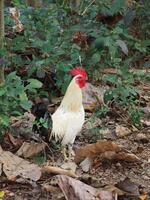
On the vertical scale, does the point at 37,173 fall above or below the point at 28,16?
below

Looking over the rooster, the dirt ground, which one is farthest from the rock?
the rooster

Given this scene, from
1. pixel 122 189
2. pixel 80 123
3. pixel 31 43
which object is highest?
pixel 31 43

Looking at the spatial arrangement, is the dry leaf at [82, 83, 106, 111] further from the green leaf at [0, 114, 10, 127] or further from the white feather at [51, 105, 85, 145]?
the green leaf at [0, 114, 10, 127]

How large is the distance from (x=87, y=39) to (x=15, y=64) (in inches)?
28.9

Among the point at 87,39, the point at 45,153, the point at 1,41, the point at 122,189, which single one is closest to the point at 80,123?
the point at 45,153

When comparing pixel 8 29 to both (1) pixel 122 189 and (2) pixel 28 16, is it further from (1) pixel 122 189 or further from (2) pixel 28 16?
(1) pixel 122 189

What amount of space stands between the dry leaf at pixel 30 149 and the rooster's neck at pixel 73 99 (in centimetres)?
32

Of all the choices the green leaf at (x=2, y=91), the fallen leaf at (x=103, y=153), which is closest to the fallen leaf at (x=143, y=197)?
the fallen leaf at (x=103, y=153)

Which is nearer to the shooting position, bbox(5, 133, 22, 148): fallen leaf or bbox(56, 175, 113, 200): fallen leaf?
bbox(56, 175, 113, 200): fallen leaf

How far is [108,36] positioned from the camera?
173 inches

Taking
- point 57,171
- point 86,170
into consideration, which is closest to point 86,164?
point 86,170

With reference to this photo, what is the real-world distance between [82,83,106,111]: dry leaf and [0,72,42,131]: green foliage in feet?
3.22

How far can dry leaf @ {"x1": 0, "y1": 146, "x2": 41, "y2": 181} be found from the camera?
3.52m

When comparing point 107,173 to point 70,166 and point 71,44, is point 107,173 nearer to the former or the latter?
point 70,166
